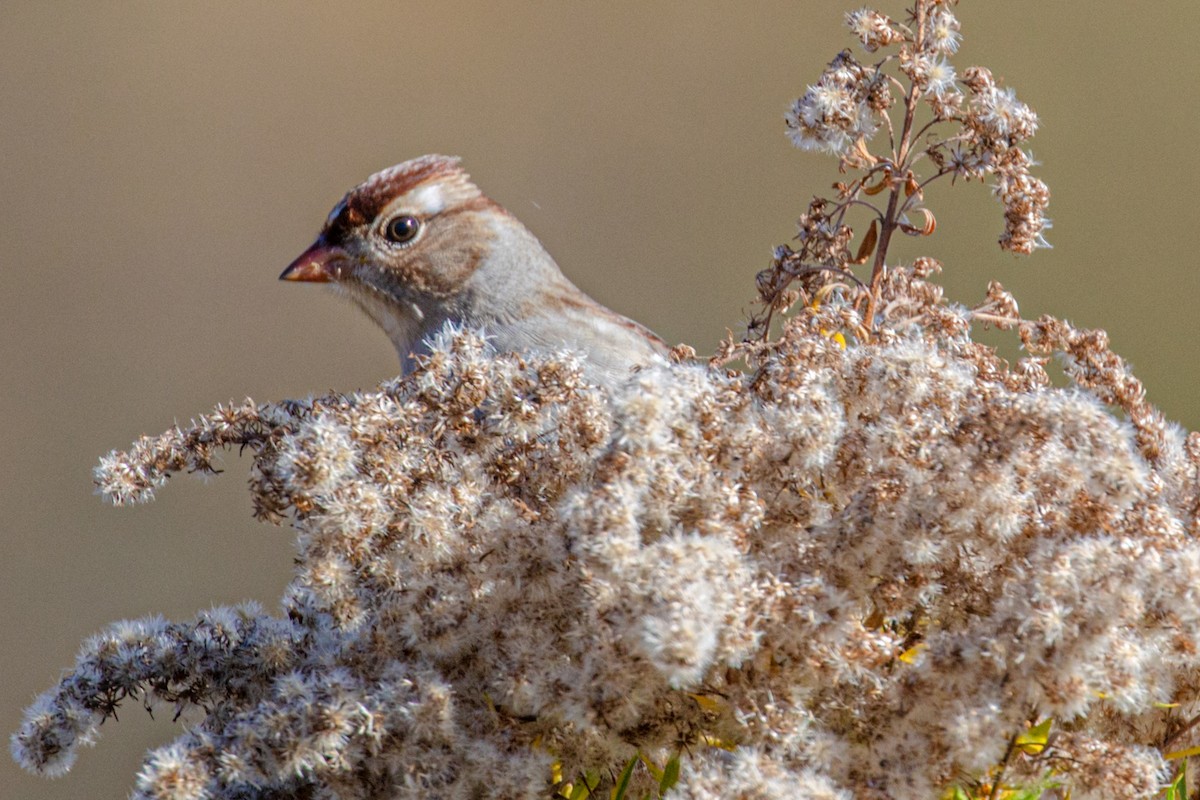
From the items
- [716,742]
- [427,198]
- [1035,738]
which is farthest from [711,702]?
[427,198]

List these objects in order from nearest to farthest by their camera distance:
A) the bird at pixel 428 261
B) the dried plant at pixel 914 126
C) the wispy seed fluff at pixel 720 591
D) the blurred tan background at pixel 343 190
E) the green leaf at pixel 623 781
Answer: the wispy seed fluff at pixel 720 591 < the green leaf at pixel 623 781 < the dried plant at pixel 914 126 < the bird at pixel 428 261 < the blurred tan background at pixel 343 190

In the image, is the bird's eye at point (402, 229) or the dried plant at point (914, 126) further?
the bird's eye at point (402, 229)

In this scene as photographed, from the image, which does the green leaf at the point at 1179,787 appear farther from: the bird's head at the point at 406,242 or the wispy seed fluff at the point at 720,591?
the bird's head at the point at 406,242

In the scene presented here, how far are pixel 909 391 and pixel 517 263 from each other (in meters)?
Answer: 1.62

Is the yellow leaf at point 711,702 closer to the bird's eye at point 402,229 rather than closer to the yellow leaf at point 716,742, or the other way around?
the yellow leaf at point 716,742

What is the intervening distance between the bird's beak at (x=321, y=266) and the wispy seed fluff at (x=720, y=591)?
59.4 inches

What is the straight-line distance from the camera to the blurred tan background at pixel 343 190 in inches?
212

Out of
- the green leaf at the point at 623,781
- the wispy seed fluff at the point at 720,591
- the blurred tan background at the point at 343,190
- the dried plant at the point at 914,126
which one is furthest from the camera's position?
the blurred tan background at the point at 343,190

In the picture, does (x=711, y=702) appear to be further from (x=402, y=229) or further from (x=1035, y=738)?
(x=402, y=229)

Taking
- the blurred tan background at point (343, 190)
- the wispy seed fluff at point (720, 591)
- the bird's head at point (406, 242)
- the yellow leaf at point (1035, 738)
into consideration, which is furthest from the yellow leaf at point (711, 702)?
the blurred tan background at point (343, 190)

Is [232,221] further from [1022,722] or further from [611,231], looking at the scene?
[1022,722]

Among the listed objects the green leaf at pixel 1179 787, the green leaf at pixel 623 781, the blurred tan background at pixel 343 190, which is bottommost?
the green leaf at pixel 623 781

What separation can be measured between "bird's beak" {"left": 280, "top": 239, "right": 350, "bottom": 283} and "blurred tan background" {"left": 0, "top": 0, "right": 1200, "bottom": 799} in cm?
272

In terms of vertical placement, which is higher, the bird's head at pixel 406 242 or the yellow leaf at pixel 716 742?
the bird's head at pixel 406 242
